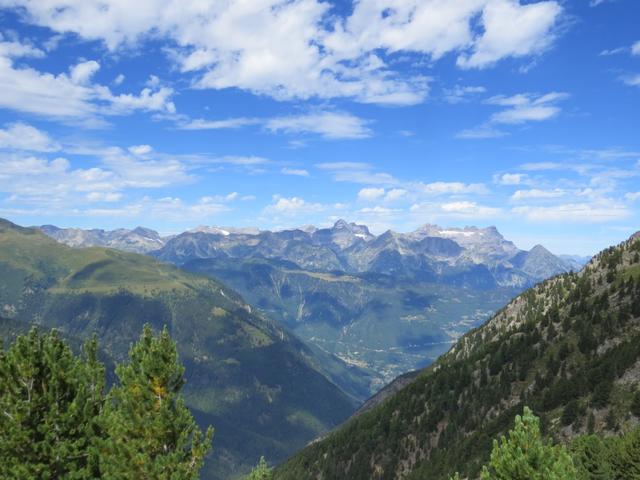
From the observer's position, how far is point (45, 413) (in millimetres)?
34844

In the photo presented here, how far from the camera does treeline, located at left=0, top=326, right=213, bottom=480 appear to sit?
3378cm

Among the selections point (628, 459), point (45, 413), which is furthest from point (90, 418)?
point (628, 459)

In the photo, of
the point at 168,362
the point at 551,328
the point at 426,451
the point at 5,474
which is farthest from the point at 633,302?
the point at 5,474

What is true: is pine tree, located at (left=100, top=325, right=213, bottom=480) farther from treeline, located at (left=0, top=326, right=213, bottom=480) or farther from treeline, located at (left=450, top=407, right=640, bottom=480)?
treeline, located at (left=450, top=407, right=640, bottom=480)

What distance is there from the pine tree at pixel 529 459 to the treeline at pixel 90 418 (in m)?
21.2

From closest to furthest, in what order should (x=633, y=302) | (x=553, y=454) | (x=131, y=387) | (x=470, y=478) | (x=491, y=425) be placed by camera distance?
1. (x=553, y=454)
2. (x=131, y=387)
3. (x=470, y=478)
4. (x=491, y=425)
5. (x=633, y=302)

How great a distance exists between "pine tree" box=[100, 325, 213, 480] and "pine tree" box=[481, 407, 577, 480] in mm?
21144

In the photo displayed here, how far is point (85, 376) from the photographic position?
37844mm

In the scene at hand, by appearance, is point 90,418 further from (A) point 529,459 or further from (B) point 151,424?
(A) point 529,459

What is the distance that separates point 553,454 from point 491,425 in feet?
398

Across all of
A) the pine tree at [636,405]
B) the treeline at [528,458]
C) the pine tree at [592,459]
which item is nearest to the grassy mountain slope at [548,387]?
the pine tree at [636,405]

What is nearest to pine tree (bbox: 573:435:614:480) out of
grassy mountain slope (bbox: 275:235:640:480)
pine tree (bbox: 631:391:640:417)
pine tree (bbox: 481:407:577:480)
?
pine tree (bbox: 481:407:577:480)

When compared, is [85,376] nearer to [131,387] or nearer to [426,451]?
[131,387]

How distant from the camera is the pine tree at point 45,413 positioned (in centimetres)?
3344
